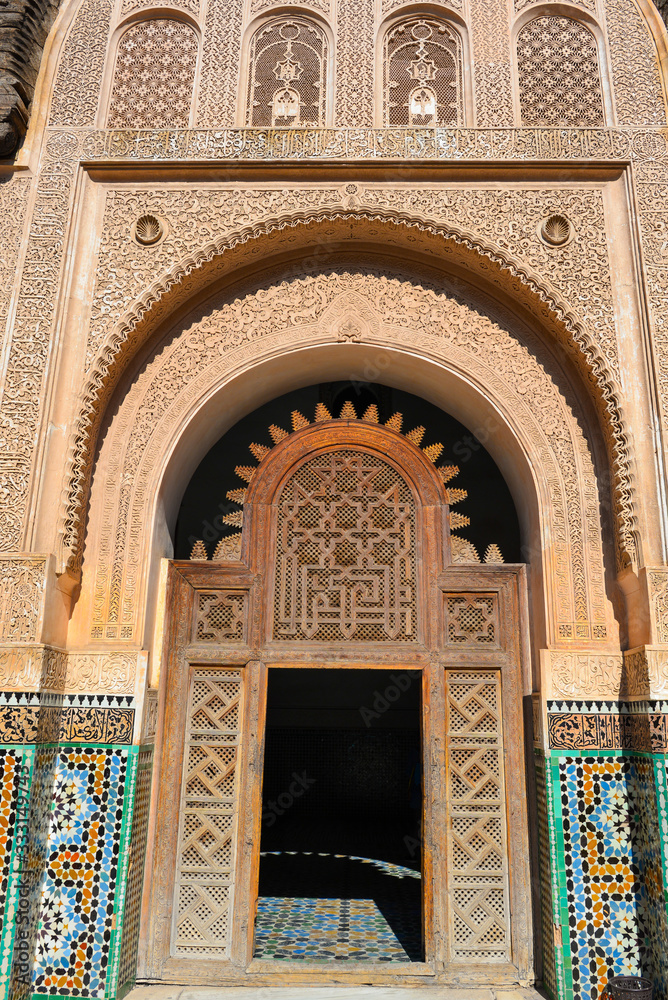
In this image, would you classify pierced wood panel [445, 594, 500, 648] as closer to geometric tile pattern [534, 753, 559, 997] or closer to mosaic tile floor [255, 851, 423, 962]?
geometric tile pattern [534, 753, 559, 997]

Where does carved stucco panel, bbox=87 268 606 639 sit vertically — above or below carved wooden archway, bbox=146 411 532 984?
above

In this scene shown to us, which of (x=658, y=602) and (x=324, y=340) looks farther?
(x=324, y=340)

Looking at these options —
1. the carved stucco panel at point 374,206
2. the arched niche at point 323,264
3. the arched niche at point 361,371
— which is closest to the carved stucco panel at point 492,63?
the carved stucco panel at point 374,206

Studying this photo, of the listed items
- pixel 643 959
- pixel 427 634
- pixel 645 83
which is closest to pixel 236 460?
pixel 427 634

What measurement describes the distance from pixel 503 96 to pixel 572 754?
3.18m

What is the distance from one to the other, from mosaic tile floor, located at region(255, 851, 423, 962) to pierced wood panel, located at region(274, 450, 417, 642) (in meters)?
1.49

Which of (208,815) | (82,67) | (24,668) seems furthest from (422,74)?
(208,815)

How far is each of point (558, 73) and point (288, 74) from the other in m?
1.40

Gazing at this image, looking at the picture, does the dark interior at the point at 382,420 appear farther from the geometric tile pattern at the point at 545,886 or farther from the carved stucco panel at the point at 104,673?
the geometric tile pattern at the point at 545,886

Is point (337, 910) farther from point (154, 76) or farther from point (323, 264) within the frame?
point (154, 76)

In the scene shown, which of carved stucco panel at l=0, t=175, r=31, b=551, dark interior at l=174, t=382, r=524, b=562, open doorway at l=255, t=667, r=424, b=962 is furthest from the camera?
open doorway at l=255, t=667, r=424, b=962

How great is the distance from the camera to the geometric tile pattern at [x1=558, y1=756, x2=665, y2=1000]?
9.93 ft

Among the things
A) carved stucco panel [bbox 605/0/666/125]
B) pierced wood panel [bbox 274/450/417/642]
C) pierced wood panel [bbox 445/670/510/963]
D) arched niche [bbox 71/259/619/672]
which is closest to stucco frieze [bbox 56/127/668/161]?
carved stucco panel [bbox 605/0/666/125]

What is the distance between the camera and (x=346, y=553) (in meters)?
3.87
